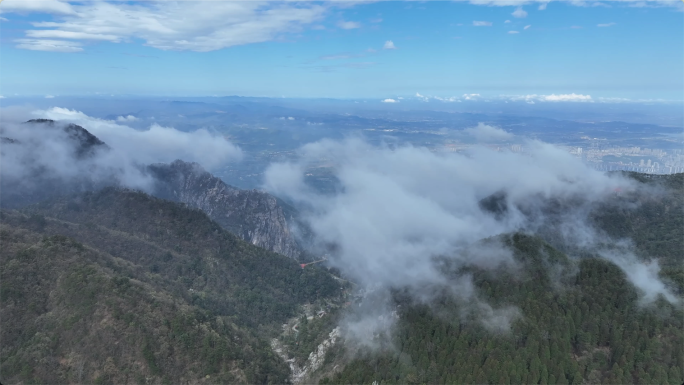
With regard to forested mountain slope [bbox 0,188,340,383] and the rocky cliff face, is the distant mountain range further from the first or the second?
forested mountain slope [bbox 0,188,340,383]

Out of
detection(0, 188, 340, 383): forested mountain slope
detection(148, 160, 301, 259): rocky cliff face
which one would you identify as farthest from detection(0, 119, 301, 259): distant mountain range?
detection(0, 188, 340, 383): forested mountain slope

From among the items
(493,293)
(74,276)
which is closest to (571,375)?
(493,293)

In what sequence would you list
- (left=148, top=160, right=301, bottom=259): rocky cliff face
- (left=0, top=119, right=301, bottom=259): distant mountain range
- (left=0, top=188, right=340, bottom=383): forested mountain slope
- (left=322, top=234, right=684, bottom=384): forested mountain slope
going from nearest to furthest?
(left=322, top=234, right=684, bottom=384): forested mountain slope → (left=0, top=188, right=340, bottom=383): forested mountain slope → (left=0, top=119, right=301, bottom=259): distant mountain range → (left=148, top=160, right=301, bottom=259): rocky cliff face

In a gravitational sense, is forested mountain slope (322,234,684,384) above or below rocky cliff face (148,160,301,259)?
above

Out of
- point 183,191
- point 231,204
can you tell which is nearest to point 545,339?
point 231,204

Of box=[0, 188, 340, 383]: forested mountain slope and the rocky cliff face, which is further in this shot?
the rocky cliff face

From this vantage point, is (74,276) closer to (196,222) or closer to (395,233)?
(196,222)
